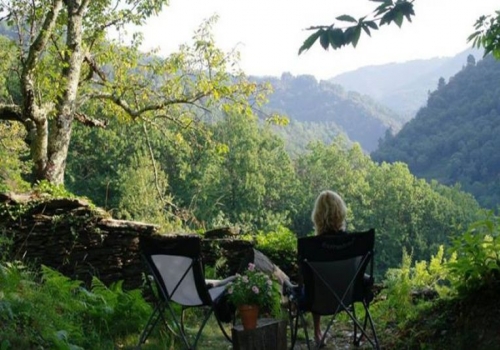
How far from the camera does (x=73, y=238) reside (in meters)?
6.03

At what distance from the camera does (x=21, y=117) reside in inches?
340

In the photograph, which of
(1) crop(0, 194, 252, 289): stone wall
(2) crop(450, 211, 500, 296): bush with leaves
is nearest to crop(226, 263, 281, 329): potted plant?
(2) crop(450, 211, 500, 296): bush with leaves

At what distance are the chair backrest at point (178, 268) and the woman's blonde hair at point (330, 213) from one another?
1.05 m

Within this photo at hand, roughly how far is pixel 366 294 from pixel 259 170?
3424cm

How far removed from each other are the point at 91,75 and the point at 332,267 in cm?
817

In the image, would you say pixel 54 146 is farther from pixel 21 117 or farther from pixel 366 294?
pixel 366 294

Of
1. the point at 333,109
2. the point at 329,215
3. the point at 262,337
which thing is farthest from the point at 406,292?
the point at 333,109

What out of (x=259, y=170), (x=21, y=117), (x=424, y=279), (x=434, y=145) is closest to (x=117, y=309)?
(x=424, y=279)

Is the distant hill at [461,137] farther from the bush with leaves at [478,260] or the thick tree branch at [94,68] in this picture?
the bush with leaves at [478,260]

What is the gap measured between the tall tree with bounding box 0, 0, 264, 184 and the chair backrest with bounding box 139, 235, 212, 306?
486 centimetres

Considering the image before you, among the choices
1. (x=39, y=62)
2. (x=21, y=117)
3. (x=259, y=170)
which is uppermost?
(x=39, y=62)

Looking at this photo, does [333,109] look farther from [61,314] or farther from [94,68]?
[61,314]

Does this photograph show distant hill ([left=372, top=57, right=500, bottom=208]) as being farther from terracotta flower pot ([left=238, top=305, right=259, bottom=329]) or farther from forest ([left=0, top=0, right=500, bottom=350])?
terracotta flower pot ([left=238, top=305, right=259, bottom=329])

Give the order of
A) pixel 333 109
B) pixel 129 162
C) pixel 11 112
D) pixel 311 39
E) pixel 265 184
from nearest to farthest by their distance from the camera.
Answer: pixel 311 39
pixel 11 112
pixel 129 162
pixel 265 184
pixel 333 109
